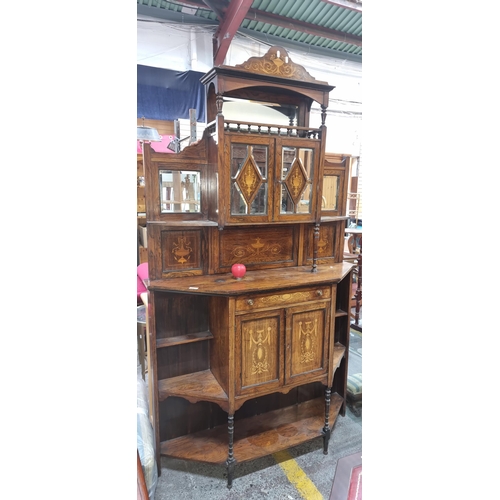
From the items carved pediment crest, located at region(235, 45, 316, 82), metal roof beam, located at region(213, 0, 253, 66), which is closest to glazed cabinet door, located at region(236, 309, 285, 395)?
carved pediment crest, located at region(235, 45, 316, 82)

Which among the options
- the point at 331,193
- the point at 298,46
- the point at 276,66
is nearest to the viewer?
the point at 276,66

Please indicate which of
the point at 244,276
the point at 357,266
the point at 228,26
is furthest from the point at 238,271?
the point at 228,26

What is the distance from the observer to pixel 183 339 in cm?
167

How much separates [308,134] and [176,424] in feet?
5.71

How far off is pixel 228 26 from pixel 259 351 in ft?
9.33

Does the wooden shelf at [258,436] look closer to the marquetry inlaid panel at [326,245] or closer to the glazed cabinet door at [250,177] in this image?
the marquetry inlaid panel at [326,245]

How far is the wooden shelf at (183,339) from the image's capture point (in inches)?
63.3

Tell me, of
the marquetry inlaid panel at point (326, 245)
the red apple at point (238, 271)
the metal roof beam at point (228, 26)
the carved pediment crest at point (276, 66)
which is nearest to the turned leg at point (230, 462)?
the red apple at point (238, 271)

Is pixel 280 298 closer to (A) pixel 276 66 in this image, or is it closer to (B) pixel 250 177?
(B) pixel 250 177

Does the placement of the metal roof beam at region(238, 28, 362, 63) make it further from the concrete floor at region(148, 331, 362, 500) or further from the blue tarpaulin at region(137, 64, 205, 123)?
the concrete floor at region(148, 331, 362, 500)

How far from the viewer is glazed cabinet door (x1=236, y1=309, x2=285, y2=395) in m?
1.49
